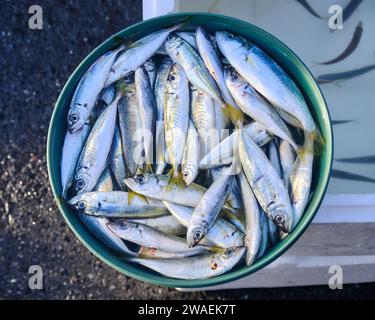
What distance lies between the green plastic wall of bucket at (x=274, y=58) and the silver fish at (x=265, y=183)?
0.11 ft

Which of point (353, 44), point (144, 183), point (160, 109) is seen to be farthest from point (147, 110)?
point (353, 44)

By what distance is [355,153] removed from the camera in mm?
1245

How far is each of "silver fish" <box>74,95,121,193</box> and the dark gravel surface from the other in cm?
50

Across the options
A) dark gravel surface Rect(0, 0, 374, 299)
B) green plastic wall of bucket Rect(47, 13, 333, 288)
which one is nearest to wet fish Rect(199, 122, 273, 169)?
green plastic wall of bucket Rect(47, 13, 333, 288)

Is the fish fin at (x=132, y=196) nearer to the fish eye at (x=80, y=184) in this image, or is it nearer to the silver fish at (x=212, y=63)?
the fish eye at (x=80, y=184)

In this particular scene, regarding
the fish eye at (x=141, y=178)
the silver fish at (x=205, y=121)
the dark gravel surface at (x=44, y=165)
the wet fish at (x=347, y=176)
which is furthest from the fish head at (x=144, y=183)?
the dark gravel surface at (x=44, y=165)

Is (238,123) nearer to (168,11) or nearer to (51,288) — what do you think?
(168,11)

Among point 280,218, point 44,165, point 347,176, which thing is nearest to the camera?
point 280,218

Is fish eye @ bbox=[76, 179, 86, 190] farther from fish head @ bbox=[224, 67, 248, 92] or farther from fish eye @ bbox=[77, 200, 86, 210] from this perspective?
fish head @ bbox=[224, 67, 248, 92]

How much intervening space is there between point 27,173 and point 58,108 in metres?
0.52

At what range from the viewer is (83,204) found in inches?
37.2

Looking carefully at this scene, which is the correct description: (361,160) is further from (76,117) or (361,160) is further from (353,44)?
(76,117)

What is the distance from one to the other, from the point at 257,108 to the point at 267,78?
2.1 inches
